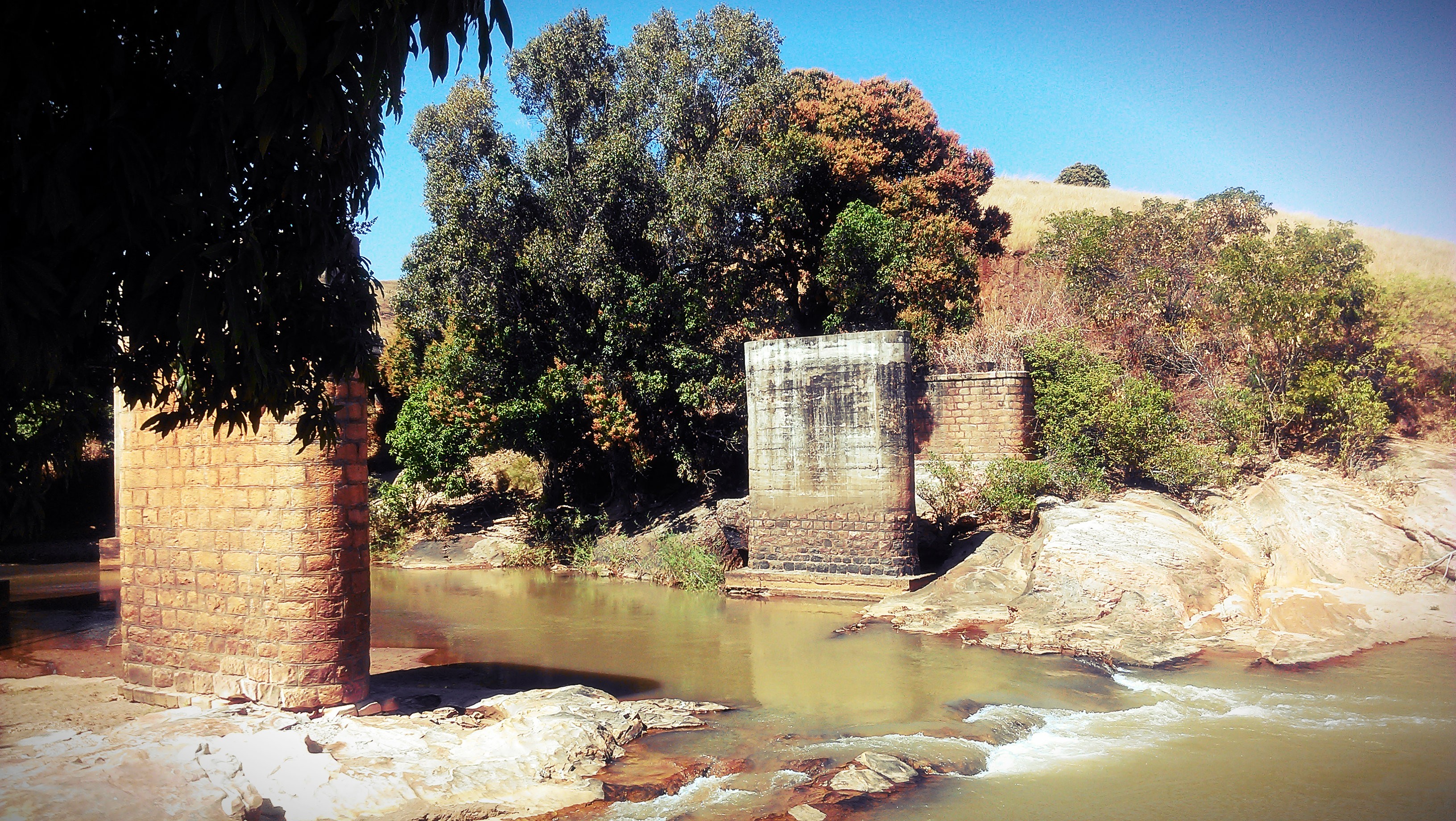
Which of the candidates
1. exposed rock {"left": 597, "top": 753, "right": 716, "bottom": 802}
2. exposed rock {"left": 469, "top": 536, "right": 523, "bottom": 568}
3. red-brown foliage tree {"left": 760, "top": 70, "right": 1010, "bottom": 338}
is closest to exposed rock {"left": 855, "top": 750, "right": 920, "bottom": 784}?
exposed rock {"left": 597, "top": 753, "right": 716, "bottom": 802}

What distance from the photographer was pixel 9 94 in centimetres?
257

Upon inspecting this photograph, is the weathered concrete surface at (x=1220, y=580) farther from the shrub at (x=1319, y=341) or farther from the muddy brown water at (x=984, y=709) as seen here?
the shrub at (x=1319, y=341)

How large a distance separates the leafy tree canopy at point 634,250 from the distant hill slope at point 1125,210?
25.0 feet

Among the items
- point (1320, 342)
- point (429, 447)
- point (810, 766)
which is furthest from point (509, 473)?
point (1320, 342)

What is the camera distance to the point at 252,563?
6.46 m

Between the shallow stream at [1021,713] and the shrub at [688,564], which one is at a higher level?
the shrub at [688,564]

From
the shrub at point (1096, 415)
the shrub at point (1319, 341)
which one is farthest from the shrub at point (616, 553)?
the shrub at point (1319, 341)

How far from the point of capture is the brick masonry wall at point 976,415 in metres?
14.7

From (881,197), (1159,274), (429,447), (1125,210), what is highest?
(1125,210)

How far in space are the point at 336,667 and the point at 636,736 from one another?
7.54 ft

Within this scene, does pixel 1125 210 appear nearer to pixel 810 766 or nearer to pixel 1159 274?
pixel 1159 274

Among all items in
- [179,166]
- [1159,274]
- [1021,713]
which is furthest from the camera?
[1159,274]

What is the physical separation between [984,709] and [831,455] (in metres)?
5.48

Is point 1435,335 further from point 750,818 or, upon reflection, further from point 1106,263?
point 750,818
